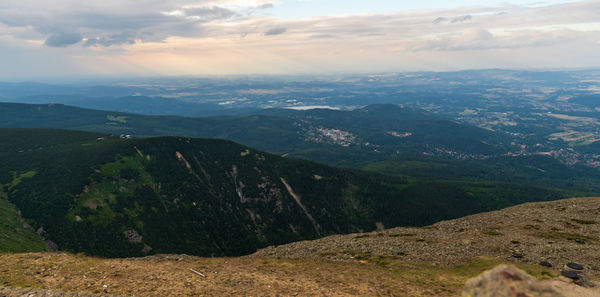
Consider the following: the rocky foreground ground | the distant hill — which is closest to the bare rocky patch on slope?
the rocky foreground ground

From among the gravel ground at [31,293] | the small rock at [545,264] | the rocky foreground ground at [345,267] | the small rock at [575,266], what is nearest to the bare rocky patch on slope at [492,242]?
the rocky foreground ground at [345,267]

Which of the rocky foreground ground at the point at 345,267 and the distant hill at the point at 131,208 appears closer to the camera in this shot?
the rocky foreground ground at the point at 345,267

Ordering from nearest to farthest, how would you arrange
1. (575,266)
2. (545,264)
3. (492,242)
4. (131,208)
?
(575,266) < (545,264) < (492,242) < (131,208)

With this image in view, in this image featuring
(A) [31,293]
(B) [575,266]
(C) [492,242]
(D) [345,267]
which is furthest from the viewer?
(C) [492,242]

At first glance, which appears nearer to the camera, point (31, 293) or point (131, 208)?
point (31, 293)

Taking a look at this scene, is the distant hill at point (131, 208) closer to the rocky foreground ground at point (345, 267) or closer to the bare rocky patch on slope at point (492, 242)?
the rocky foreground ground at point (345, 267)

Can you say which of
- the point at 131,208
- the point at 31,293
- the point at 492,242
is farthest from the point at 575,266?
the point at 131,208

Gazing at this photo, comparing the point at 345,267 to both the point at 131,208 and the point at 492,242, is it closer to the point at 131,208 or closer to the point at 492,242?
the point at 492,242

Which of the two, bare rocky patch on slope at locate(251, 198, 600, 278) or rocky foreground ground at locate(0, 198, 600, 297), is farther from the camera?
bare rocky patch on slope at locate(251, 198, 600, 278)

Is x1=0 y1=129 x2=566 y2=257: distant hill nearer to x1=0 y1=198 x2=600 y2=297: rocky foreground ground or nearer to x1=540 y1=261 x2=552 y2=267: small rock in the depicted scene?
x1=0 y1=198 x2=600 y2=297: rocky foreground ground
